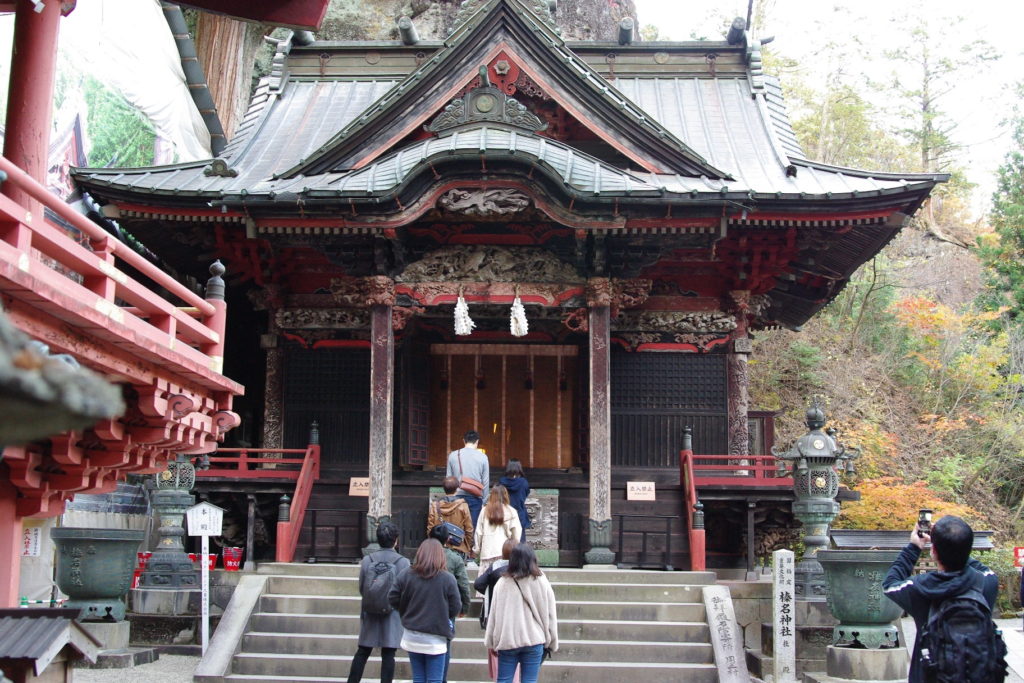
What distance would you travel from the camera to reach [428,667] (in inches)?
305

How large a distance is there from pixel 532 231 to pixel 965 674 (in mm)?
9994

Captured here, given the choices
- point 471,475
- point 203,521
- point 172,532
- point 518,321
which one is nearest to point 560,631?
point 471,475

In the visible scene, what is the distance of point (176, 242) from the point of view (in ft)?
50.5

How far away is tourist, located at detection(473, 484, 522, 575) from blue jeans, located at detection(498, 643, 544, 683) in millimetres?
2388

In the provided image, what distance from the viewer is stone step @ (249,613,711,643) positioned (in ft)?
36.0

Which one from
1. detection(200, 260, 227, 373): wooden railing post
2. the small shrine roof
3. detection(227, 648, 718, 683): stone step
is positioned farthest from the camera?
detection(227, 648, 718, 683): stone step

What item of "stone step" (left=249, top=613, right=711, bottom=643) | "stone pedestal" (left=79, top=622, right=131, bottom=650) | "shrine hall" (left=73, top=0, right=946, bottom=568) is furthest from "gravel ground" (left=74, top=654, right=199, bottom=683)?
"shrine hall" (left=73, top=0, right=946, bottom=568)

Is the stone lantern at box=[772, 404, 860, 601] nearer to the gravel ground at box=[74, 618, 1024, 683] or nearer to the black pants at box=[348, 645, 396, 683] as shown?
the gravel ground at box=[74, 618, 1024, 683]

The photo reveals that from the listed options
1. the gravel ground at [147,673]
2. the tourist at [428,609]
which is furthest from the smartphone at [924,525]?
the gravel ground at [147,673]

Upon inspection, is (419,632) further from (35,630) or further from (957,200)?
(957,200)

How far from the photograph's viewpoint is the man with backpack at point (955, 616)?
16.4 ft

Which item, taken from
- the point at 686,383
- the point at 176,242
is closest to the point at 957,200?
the point at 686,383

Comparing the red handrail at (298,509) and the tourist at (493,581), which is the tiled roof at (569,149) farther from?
the tourist at (493,581)

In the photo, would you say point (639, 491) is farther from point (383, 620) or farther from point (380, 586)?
point (380, 586)
